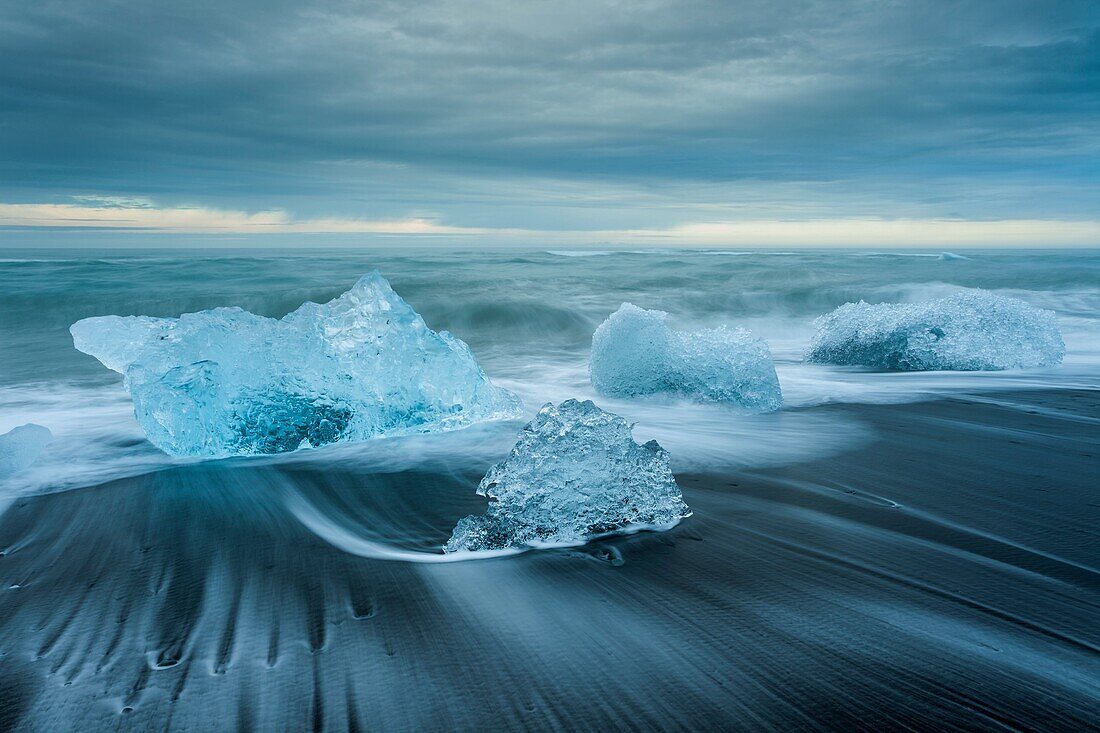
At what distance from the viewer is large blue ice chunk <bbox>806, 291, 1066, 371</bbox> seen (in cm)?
646

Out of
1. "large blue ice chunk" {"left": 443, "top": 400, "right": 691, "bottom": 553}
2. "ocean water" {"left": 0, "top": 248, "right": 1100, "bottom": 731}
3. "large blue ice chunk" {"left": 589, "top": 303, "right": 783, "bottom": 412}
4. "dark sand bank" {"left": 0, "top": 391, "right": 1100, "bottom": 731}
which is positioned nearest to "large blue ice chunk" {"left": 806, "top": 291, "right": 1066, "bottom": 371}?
"ocean water" {"left": 0, "top": 248, "right": 1100, "bottom": 731}

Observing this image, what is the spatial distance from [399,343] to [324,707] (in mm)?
3077

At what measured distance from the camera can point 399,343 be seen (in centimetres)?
445

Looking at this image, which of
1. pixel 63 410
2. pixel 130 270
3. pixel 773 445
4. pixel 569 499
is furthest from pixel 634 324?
pixel 130 270

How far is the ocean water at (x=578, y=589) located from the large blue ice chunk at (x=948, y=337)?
1863 millimetres

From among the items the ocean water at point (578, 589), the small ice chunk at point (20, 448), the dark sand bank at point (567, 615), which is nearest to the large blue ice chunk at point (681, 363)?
the ocean water at point (578, 589)

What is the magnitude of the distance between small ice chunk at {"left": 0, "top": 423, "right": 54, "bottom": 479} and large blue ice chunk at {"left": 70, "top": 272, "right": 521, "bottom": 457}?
1.76 feet

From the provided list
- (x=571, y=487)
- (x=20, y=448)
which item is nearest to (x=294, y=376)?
(x=20, y=448)

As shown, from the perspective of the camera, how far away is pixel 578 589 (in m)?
2.12

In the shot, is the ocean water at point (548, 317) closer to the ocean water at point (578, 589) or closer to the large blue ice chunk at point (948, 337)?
the ocean water at point (578, 589)

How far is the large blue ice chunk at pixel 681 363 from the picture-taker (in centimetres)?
490

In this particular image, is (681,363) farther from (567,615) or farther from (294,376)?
(567,615)

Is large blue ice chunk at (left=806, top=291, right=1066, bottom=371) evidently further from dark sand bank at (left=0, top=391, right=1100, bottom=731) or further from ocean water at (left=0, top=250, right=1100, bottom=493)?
dark sand bank at (left=0, top=391, right=1100, bottom=731)

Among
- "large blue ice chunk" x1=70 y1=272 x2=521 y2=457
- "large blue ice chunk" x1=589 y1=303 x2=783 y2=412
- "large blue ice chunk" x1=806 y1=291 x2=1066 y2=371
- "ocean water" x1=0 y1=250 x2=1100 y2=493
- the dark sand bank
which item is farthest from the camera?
"large blue ice chunk" x1=806 y1=291 x2=1066 y2=371
